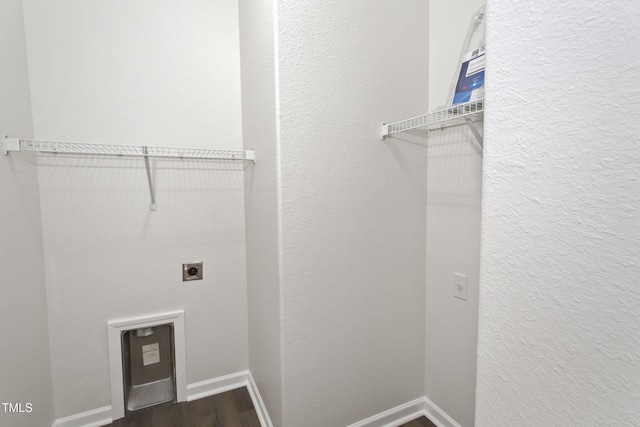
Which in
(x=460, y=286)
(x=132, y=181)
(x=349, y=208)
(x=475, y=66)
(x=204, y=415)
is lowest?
(x=204, y=415)

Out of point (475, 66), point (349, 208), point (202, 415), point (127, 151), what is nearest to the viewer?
point (475, 66)

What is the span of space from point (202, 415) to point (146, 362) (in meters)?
0.47

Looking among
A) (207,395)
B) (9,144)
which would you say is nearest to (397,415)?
(207,395)

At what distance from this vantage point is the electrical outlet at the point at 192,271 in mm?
1691

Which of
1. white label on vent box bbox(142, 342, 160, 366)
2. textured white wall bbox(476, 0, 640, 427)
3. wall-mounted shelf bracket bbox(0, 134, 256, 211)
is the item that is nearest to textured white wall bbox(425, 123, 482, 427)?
textured white wall bbox(476, 0, 640, 427)

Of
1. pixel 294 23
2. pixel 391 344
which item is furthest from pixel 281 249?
pixel 294 23

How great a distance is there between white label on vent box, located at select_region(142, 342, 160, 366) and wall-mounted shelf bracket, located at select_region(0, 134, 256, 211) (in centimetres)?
85

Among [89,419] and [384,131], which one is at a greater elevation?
[384,131]

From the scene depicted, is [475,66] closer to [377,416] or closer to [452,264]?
[452,264]

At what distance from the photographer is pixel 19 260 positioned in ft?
3.96

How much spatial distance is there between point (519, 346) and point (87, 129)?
6.30 ft

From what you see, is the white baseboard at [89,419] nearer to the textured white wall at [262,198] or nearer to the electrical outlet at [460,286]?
the textured white wall at [262,198]

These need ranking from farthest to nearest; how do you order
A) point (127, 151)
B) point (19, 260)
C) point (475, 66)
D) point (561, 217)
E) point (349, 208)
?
point (127, 151) < point (349, 208) < point (19, 260) < point (475, 66) < point (561, 217)

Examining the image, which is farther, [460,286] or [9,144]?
[460,286]
